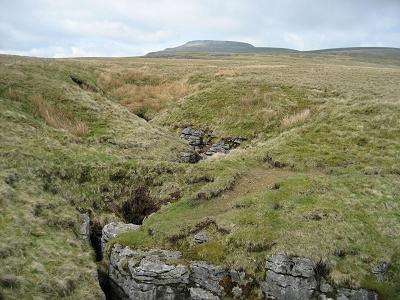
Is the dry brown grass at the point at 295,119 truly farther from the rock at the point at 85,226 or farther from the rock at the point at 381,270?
the rock at the point at 381,270

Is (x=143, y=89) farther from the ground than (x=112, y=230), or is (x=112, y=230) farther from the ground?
(x=143, y=89)

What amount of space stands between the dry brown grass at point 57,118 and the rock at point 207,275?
73.0ft

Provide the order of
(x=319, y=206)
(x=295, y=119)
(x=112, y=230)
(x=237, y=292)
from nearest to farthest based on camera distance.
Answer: (x=237, y=292), (x=319, y=206), (x=112, y=230), (x=295, y=119)

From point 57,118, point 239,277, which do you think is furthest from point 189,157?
point 239,277

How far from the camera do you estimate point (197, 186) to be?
28.8 meters

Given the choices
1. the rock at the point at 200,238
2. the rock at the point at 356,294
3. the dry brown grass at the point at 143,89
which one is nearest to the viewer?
the rock at the point at 356,294

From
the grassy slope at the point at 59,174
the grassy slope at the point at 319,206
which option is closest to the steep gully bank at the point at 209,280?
the grassy slope at the point at 319,206

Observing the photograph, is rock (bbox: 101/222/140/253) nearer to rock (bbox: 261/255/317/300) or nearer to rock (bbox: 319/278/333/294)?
rock (bbox: 261/255/317/300)

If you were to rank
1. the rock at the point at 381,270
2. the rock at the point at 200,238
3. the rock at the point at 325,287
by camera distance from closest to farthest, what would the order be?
the rock at the point at 325,287 < the rock at the point at 381,270 < the rock at the point at 200,238

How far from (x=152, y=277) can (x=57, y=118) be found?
977 inches

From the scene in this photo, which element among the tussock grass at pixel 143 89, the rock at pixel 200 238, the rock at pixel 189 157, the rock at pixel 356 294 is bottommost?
the rock at pixel 356 294

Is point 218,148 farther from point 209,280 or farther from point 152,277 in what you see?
point 152,277

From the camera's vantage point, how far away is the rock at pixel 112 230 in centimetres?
2369

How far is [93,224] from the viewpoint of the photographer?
25984mm
